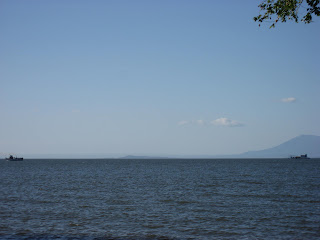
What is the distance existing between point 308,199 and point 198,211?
Answer: 1529 cm

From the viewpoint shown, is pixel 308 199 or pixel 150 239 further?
pixel 308 199

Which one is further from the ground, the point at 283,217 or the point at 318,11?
the point at 318,11

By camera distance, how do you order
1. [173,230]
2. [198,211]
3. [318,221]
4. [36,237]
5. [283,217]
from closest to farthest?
[36,237] < [173,230] < [318,221] < [283,217] < [198,211]

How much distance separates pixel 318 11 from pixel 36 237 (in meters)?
21.1

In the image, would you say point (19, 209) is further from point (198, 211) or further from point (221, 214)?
point (221, 214)

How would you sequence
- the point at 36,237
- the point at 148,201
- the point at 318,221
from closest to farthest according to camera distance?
the point at 36,237 → the point at 318,221 → the point at 148,201

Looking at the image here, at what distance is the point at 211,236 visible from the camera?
20.5m

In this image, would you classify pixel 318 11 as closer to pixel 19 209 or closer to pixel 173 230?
pixel 173 230

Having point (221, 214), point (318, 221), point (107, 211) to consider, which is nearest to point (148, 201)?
point (107, 211)

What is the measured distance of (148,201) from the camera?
34406 millimetres

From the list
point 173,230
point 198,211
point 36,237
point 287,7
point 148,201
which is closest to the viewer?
point 287,7

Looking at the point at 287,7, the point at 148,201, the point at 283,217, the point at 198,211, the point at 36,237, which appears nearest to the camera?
the point at 287,7

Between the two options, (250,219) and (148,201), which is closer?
(250,219)

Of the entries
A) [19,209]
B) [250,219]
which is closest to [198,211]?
[250,219]
